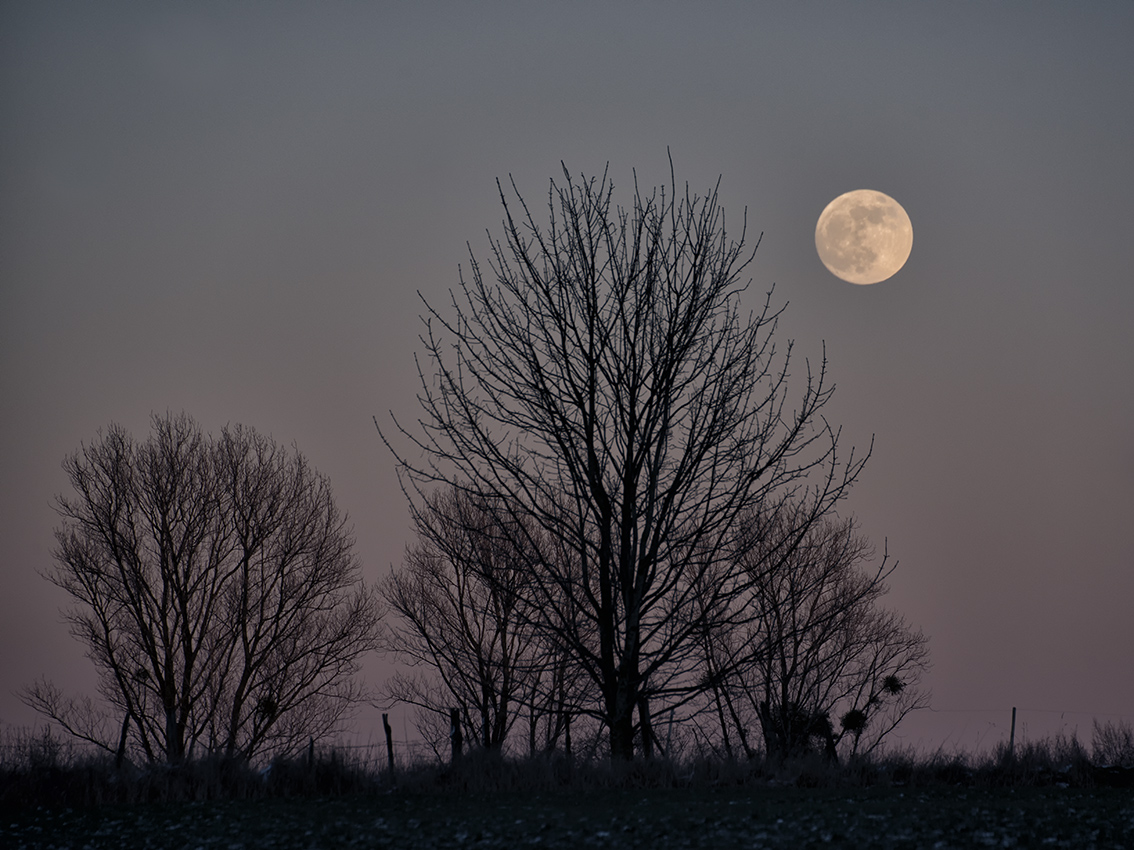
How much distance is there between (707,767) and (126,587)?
23.6 m

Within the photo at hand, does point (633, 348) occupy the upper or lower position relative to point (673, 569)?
upper

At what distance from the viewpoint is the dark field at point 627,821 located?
19.0 ft

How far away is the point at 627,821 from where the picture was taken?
6.43 m

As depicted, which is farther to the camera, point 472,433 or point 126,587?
point 126,587

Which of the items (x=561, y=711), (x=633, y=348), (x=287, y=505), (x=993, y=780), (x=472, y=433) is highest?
(x=287, y=505)

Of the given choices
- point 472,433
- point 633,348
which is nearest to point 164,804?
point 472,433

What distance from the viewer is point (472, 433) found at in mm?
10016

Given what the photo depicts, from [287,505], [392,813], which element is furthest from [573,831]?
[287,505]

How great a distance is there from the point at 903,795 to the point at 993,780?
247 centimetres

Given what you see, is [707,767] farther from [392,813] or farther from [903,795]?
[392,813]

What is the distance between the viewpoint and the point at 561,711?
9461mm

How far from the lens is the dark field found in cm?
580

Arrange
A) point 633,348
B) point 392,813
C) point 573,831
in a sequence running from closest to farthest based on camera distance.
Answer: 1. point 573,831
2. point 392,813
3. point 633,348

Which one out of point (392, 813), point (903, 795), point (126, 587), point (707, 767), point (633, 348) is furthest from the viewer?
point (126, 587)
